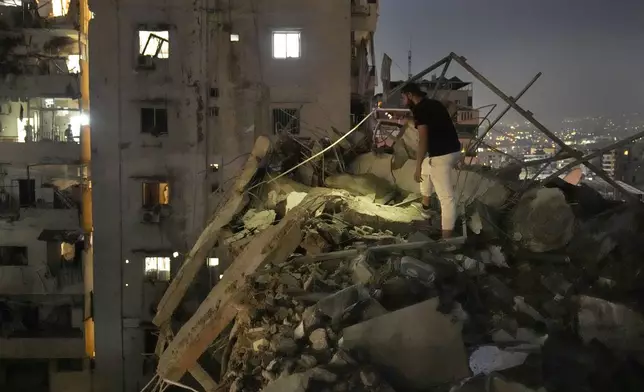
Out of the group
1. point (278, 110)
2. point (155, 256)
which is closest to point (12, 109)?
point (155, 256)

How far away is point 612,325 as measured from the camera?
183 inches

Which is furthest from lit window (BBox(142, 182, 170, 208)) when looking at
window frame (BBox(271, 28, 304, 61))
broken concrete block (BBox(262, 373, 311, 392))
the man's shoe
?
broken concrete block (BBox(262, 373, 311, 392))

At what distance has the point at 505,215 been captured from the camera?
6.86 metres

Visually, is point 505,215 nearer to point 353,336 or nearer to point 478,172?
point 478,172

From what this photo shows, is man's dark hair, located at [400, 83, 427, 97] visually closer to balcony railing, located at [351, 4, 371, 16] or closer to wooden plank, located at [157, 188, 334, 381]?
wooden plank, located at [157, 188, 334, 381]

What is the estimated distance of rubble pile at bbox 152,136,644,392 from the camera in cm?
411

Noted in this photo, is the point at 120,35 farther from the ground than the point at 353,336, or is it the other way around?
the point at 120,35

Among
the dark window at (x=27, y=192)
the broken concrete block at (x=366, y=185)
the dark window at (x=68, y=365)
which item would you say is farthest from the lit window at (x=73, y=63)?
the broken concrete block at (x=366, y=185)

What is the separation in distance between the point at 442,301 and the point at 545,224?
2143mm

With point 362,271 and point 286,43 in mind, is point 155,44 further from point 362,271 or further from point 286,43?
point 362,271

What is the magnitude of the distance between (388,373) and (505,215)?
136 inches

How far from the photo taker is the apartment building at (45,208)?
1883 cm

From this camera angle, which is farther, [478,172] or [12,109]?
[12,109]

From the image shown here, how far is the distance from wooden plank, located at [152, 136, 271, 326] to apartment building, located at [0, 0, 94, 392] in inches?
434
